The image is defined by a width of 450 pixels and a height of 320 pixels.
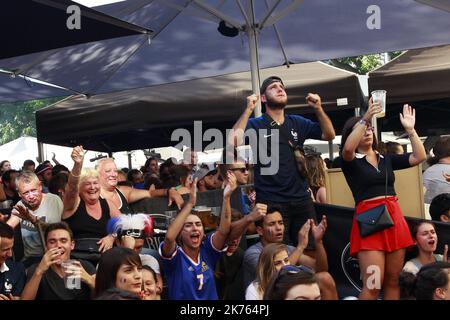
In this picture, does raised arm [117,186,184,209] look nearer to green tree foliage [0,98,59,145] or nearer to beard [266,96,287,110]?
beard [266,96,287,110]

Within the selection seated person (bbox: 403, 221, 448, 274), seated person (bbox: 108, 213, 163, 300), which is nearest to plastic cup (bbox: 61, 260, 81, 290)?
seated person (bbox: 108, 213, 163, 300)

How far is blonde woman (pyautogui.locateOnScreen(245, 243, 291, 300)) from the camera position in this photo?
4692mm

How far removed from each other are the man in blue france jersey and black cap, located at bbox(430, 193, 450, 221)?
104 cm

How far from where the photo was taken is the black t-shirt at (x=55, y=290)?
15.3 ft

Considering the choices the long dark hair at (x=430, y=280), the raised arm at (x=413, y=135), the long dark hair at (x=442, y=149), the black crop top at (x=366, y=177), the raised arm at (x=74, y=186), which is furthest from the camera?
the long dark hair at (x=442, y=149)

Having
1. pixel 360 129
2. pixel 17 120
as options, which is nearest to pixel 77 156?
pixel 360 129

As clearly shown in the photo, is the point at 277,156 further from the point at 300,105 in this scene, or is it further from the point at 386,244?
the point at 300,105

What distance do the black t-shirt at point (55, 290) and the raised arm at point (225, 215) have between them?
987mm

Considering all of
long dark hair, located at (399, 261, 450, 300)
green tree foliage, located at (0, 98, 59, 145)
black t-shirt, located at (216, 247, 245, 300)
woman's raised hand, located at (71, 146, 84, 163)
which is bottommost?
black t-shirt, located at (216, 247, 245, 300)

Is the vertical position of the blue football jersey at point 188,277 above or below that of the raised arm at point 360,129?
below

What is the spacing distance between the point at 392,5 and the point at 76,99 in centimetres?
493

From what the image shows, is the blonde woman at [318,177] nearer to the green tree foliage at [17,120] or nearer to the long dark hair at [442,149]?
the long dark hair at [442,149]

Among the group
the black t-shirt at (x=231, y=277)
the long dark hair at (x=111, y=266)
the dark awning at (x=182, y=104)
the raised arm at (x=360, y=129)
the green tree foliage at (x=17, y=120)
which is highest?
the green tree foliage at (x=17, y=120)

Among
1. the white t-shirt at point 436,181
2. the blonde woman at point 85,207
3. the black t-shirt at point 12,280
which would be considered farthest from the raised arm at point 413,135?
the black t-shirt at point 12,280
